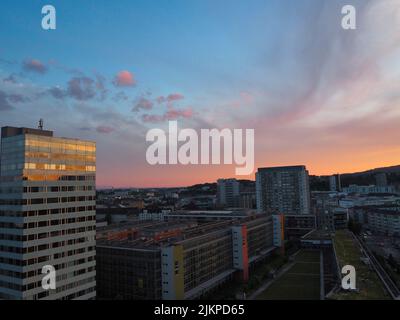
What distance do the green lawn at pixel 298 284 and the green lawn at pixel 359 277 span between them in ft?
13.2

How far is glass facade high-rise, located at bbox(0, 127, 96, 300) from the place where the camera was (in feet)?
72.5

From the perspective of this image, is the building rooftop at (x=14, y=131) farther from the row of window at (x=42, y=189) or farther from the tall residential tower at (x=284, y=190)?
the tall residential tower at (x=284, y=190)

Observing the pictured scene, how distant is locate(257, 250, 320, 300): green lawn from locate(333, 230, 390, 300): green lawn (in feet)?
13.2

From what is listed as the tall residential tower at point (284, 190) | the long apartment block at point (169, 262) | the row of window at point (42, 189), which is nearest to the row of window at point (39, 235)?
the row of window at point (42, 189)

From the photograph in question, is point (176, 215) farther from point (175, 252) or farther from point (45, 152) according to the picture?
point (45, 152)

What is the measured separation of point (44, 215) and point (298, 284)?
27073 millimetres

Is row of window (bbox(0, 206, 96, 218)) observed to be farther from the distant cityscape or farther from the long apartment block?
the long apartment block

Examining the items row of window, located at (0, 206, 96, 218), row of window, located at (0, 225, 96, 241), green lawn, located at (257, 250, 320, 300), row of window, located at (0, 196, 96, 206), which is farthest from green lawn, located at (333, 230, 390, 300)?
row of window, located at (0, 196, 96, 206)

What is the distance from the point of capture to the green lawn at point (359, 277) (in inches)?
885

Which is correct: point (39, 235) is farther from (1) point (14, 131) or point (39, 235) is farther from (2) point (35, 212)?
(1) point (14, 131)

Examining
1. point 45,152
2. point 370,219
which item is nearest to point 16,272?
point 45,152

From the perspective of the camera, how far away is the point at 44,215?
23234 millimetres

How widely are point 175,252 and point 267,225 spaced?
2807cm

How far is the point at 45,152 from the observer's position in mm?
24141
